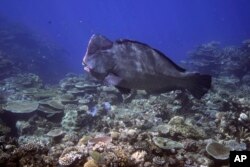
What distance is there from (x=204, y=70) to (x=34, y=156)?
61.0 feet

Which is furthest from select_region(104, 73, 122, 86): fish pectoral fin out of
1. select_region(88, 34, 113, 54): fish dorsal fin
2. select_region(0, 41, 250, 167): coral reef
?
select_region(0, 41, 250, 167): coral reef

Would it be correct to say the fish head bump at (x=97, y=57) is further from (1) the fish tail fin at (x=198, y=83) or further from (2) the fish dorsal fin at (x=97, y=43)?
(1) the fish tail fin at (x=198, y=83)

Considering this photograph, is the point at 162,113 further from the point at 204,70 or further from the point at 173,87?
the point at 204,70

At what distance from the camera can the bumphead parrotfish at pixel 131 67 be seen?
184 inches

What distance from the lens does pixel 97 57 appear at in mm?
4676

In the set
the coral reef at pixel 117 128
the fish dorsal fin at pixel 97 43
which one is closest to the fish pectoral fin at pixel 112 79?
the fish dorsal fin at pixel 97 43

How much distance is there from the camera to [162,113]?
9891 mm

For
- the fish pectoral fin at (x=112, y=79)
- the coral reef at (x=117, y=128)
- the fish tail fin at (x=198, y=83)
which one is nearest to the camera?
the fish pectoral fin at (x=112, y=79)

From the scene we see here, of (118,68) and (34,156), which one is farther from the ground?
(118,68)

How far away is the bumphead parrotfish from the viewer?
468 centimetres

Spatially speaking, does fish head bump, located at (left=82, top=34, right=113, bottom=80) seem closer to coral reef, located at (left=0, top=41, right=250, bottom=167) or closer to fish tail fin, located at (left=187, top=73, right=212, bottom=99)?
fish tail fin, located at (left=187, top=73, right=212, bottom=99)

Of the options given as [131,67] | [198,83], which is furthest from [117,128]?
[131,67]

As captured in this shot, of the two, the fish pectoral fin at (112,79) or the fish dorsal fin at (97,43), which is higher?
the fish dorsal fin at (97,43)

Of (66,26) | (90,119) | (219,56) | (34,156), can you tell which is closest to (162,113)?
(90,119)
